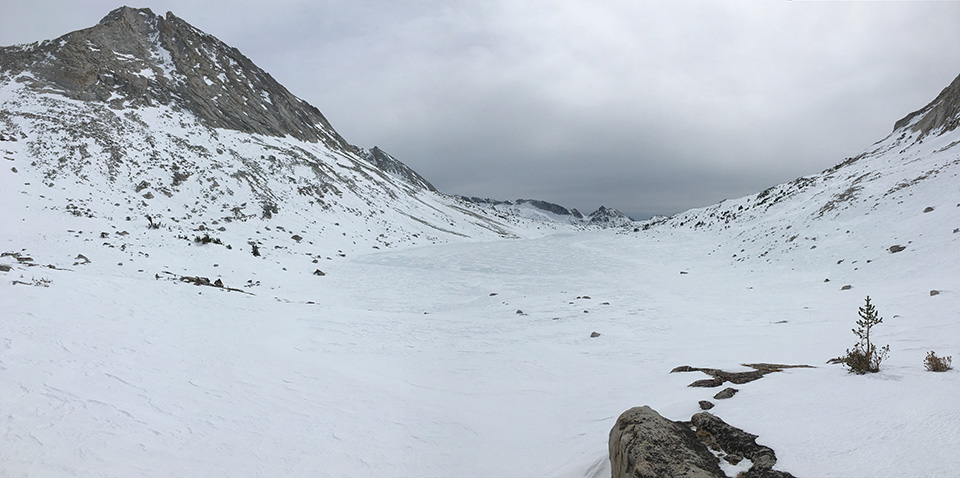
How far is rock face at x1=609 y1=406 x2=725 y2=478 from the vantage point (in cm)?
394

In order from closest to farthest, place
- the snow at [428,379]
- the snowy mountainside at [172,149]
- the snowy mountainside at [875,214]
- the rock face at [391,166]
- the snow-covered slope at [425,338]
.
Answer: the snow at [428,379] → the snow-covered slope at [425,338] → the snowy mountainside at [875,214] → the snowy mountainside at [172,149] → the rock face at [391,166]

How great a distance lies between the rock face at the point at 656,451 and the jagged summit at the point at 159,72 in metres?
57.4

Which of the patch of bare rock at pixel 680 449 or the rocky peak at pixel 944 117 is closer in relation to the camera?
the patch of bare rock at pixel 680 449

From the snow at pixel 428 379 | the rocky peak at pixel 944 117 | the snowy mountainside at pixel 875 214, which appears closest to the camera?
the snow at pixel 428 379

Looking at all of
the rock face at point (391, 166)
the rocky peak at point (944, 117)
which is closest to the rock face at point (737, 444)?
the rocky peak at point (944, 117)

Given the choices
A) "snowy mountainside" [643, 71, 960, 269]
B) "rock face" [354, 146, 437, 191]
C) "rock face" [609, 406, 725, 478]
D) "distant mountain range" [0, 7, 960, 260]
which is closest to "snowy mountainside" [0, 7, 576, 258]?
"distant mountain range" [0, 7, 960, 260]

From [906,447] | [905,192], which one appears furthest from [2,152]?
[905,192]

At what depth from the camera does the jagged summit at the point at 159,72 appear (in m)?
44.2

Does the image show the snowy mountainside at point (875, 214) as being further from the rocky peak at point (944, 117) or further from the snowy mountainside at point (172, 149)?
the snowy mountainside at point (172, 149)

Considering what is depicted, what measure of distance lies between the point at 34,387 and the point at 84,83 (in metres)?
53.4

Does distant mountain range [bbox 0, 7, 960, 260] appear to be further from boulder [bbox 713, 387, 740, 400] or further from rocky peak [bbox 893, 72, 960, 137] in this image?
boulder [bbox 713, 387, 740, 400]

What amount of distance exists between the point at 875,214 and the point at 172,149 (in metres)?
55.5

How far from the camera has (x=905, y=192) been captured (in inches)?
926

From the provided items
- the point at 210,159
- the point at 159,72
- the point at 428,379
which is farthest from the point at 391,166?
the point at 428,379
